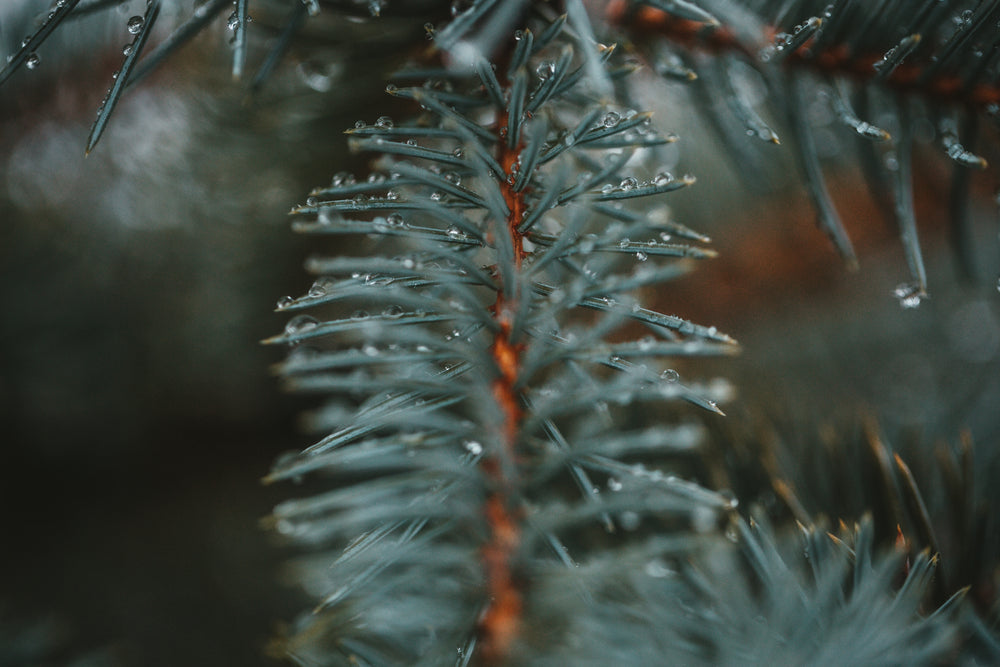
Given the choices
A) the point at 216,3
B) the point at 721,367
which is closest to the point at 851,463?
the point at 721,367

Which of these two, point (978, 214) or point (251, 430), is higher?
point (978, 214)

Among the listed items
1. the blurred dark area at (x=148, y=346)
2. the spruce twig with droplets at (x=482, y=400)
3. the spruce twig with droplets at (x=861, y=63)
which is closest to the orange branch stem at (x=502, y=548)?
the spruce twig with droplets at (x=482, y=400)

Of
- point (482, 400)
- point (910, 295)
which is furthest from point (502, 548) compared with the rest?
point (910, 295)

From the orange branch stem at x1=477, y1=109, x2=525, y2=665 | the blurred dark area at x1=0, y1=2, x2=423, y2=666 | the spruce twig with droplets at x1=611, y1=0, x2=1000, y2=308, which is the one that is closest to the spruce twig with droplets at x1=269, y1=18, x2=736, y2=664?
the orange branch stem at x1=477, y1=109, x2=525, y2=665

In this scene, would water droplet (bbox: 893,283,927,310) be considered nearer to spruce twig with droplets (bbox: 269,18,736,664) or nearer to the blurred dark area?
spruce twig with droplets (bbox: 269,18,736,664)

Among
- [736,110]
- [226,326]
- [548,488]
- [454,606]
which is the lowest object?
[226,326]

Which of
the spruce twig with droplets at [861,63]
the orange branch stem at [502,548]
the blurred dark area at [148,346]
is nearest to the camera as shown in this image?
the orange branch stem at [502,548]

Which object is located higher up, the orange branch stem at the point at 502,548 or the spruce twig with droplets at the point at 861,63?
the spruce twig with droplets at the point at 861,63

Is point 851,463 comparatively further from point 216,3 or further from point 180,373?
point 180,373

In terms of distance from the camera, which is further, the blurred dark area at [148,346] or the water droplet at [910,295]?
the blurred dark area at [148,346]

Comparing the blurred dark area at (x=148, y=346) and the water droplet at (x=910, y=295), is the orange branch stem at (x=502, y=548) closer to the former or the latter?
the water droplet at (x=910, y=295)

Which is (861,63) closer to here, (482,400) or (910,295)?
(910,295)
